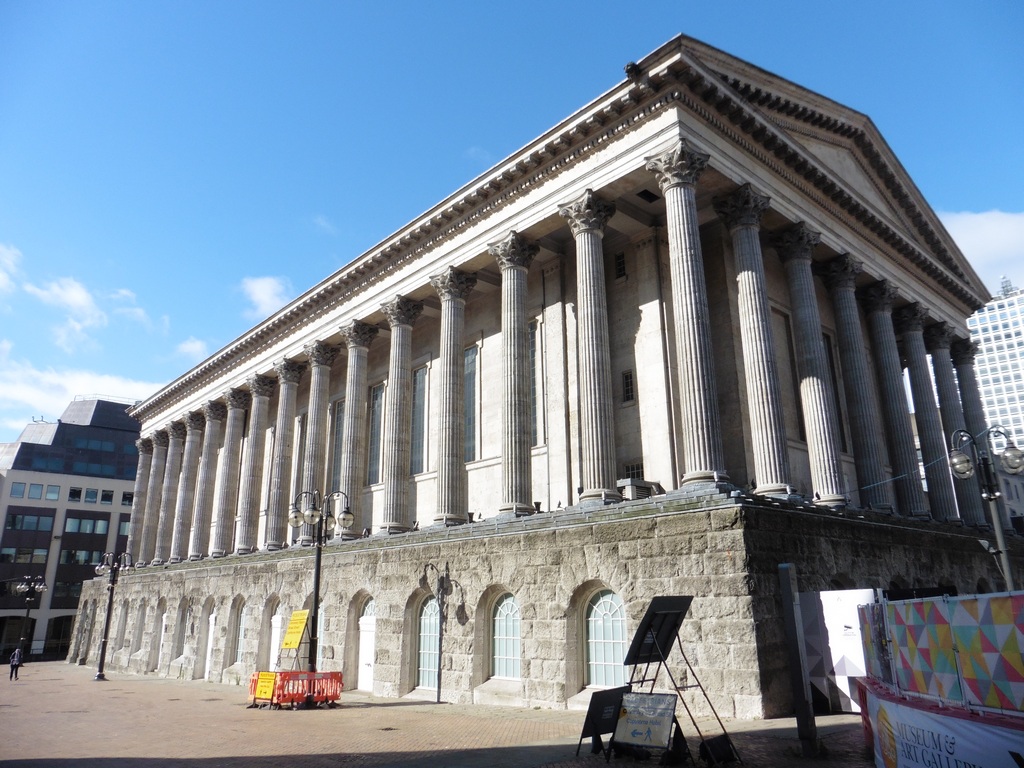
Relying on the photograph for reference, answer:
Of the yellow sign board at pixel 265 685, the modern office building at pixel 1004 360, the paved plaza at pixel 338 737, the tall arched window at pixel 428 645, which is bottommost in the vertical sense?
the paved plaza at pixel 338 737

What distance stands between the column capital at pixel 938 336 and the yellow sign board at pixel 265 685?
110ft

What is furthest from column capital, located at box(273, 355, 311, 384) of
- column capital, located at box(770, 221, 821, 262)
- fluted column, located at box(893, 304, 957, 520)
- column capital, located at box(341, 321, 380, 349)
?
fluted column, located at box(893, 304, 957, 520)

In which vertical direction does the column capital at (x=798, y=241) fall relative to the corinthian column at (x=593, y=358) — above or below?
above

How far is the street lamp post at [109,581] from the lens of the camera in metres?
38.2

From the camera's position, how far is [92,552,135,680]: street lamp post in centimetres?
3816

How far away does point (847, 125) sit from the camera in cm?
3144

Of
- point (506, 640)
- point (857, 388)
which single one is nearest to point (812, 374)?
point (857, 388)

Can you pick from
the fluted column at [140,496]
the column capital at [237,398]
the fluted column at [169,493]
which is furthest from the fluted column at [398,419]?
the fluted column at [140,496]

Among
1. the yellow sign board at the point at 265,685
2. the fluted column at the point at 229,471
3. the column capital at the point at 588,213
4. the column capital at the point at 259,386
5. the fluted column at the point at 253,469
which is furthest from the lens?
the fluted column at the point at 229,471

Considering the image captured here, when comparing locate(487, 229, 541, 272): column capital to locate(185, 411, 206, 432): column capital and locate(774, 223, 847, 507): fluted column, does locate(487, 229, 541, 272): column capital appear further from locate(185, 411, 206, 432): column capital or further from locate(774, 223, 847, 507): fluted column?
locate(185, 411, 206, 432): column capital

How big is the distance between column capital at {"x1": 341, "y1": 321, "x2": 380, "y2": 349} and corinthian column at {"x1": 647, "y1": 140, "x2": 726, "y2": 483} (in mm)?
17463

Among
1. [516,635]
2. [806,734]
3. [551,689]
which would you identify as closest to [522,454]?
[516,635]

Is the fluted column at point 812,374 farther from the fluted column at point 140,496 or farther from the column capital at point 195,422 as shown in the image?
the fluted column at point 140,496

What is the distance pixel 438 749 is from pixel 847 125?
97.9 feet
